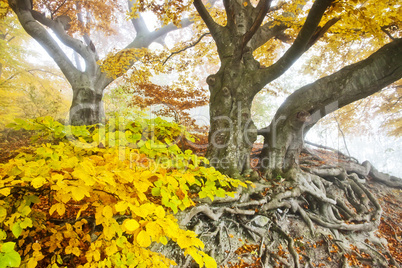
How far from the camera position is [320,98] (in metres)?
3.15

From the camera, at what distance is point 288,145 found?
3.62 metres

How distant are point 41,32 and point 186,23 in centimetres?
480

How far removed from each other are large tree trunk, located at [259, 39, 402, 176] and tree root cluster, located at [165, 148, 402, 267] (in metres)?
0.49

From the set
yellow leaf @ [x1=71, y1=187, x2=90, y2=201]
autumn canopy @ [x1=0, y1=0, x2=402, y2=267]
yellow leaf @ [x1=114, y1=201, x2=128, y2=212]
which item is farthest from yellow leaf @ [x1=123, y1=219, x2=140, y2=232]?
yellow leaf @ [x1=71, y1=187, x2=90, y2=201]

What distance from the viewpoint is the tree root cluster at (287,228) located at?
2398 millimetres

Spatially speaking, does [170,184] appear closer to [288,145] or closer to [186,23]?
[288,145]

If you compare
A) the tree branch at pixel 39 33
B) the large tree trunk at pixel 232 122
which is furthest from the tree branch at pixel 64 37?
the large tree trunk at pixel 232 122

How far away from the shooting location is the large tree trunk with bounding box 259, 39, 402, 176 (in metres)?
2.81

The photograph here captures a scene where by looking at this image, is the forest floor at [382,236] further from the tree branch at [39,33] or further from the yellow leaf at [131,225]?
the tree branch at [39,33]

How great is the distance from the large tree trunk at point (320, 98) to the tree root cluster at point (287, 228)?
0.49 m

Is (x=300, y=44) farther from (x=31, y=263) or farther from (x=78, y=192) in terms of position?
(x=31, y=263)

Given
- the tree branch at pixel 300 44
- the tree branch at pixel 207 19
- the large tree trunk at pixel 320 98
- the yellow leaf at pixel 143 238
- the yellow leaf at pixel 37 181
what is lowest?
the yellow leaf at pixel 143 238

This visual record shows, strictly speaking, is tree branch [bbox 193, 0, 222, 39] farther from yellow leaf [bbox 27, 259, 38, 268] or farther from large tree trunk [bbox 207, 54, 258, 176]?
yellow leaf [bbox 27, 259, 38, 268]

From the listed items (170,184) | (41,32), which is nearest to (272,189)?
(170,184)
